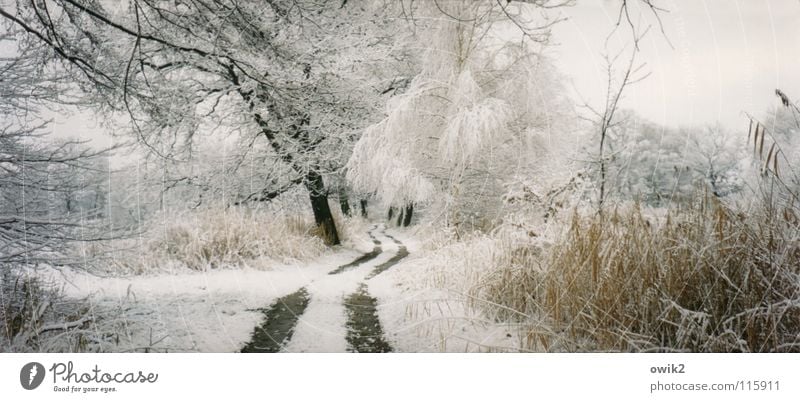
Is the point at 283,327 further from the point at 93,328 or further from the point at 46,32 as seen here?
the point at 46,32

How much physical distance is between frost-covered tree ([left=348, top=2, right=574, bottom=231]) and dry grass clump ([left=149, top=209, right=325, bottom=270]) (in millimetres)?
475

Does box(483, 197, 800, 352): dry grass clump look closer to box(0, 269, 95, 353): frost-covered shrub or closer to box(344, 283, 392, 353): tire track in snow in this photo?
box(344, 283, 392, 353): tire track in snow

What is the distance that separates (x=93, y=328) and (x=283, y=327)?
2.51ft

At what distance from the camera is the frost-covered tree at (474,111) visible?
155 centimetres

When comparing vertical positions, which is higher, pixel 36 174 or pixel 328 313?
pixel 36 174

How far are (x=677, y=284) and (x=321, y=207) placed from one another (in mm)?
1455

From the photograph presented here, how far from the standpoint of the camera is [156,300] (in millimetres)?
1621

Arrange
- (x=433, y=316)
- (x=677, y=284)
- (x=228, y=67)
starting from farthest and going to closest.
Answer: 1. (x=228, y=67)
2. (x=433, y=316)
3. (x=677, y=284)

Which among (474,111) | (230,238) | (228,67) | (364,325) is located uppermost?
(228,67)

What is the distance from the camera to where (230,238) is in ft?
5.86

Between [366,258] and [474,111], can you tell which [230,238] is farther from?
[474,111]

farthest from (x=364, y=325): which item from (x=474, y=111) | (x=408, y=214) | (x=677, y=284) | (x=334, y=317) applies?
(x=677, y=284)
